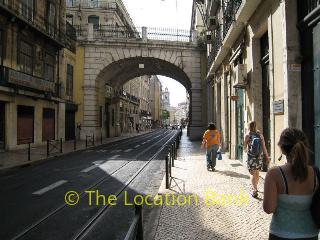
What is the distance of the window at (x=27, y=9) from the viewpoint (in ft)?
67.9

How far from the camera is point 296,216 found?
2.52 metres

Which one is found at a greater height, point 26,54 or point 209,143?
point 26,54

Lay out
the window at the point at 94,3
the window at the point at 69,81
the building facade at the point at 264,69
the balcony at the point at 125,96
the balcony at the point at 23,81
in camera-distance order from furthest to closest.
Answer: the window at the point at 94,3 → the balcony at the point at 125,96 → the window at the point at 69,81 → the balcony at the point at 23,81 → the building facade at the point at 264,69

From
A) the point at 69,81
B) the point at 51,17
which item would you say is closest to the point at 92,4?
the point at 69,81

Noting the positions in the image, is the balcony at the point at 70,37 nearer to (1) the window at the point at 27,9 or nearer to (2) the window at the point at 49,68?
(2) the window at the point at 49,68

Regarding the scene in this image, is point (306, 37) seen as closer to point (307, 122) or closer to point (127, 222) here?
point (307, 122)

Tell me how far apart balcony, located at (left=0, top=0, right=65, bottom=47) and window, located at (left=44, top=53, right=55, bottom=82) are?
1.14 metres

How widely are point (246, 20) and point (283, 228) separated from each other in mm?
9401

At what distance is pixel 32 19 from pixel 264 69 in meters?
16.4

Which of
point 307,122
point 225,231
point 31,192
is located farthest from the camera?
point 31,192

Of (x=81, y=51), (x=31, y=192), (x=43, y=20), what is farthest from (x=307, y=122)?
(x=81, y=51)

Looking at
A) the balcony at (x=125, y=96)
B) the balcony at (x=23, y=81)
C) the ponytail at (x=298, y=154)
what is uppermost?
the balcony at (x=125, y=96)

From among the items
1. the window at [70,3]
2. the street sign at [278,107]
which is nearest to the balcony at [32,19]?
the street sign at [278,107]

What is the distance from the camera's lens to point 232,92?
1497 centimetres
